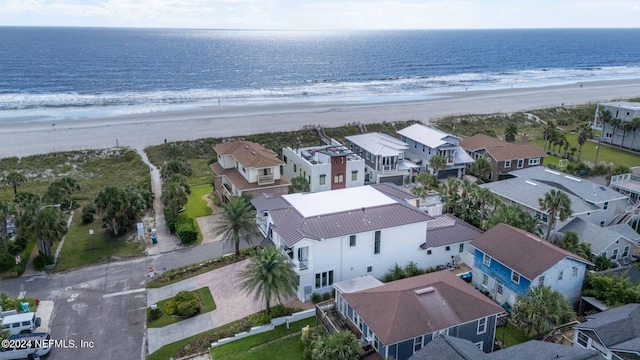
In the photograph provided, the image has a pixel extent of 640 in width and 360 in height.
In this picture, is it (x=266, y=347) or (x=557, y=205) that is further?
(x=557, y=205)

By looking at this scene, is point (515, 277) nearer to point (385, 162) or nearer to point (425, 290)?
point (425, 290)

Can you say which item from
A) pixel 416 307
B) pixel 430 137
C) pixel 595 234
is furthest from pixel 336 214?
pixel 430 137

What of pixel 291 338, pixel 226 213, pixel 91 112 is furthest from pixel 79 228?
pixel 91 112

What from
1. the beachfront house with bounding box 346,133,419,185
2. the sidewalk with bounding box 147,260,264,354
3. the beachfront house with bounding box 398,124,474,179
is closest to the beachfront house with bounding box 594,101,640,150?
the beachfront house with bounding box 398,124,474,179

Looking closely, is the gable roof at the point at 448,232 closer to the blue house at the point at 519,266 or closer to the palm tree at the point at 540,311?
the blue house at the point at 519,266

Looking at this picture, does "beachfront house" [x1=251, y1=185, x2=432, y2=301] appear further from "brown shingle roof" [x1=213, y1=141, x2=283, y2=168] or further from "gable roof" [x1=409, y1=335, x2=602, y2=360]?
"gable roof" [x1=409, y1=335, x2=602, y2=360]

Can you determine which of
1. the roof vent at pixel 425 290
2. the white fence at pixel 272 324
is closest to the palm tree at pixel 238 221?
the white fence at pixel 272 324

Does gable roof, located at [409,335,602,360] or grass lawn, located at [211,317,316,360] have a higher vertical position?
gable roof, located at [409,335,602,360]
